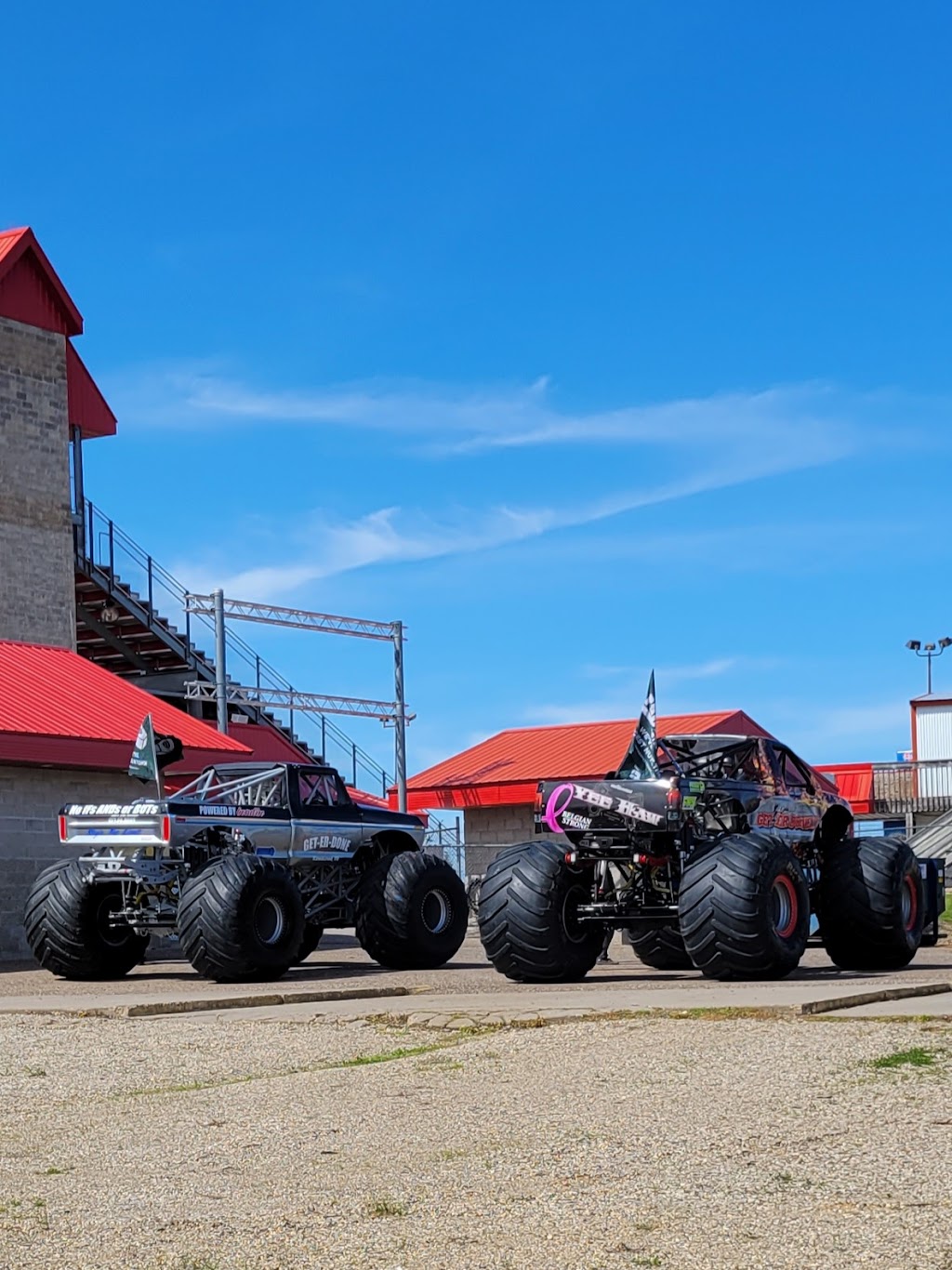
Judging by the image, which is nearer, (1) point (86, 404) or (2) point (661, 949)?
(2) point (661, 949)

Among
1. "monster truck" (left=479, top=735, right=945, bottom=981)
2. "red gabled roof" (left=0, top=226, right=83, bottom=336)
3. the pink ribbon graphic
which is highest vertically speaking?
"red gabled roof" (left=0, top=226, right=83, bottom=336)

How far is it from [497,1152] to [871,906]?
347 inches

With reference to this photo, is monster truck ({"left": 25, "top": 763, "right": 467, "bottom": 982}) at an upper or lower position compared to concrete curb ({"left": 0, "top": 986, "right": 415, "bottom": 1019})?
upper

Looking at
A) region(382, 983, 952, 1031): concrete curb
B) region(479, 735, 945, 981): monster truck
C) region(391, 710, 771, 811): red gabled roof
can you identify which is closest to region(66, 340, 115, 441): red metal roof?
region(391, 710, 771, 811): red gabled roof

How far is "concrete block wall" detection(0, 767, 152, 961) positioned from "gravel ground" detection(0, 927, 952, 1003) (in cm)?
63

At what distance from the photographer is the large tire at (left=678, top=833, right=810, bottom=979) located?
42.1ft

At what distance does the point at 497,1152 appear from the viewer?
21.0 feet

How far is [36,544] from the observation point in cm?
Answer: 3644

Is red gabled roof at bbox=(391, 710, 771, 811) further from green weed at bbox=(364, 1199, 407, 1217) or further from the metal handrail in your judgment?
green weed at bbox=(364, 1199, 407, 1217)

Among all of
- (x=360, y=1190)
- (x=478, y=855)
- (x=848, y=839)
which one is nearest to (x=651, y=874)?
(x=848, y=839)

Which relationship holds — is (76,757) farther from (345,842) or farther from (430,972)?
(430,972)

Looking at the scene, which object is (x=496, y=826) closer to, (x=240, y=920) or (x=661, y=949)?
(x=661, y=949)

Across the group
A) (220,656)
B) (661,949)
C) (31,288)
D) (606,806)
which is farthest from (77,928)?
(31,288)

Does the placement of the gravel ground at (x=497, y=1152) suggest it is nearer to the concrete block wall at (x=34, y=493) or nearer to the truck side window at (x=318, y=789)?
the truck side window at (x=318, y=789)
